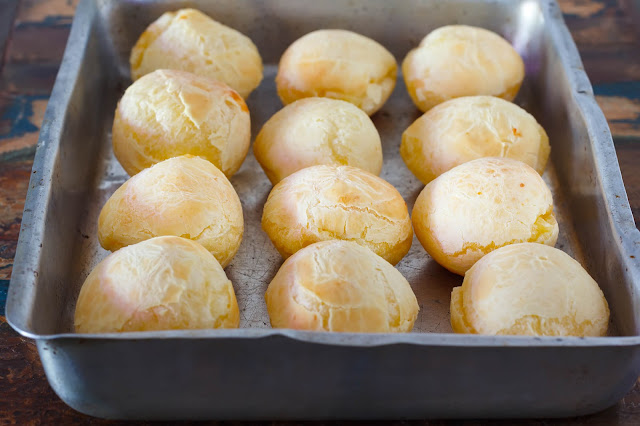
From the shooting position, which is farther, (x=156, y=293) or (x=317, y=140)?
(x=317, y=140)

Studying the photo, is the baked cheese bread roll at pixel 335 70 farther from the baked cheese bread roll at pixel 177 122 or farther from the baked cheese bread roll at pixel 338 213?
the baked cheese bread roll at pixel 338 213

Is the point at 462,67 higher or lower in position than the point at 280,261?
higher

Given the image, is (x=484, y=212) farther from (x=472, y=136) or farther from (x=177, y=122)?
(x=177, y=122)

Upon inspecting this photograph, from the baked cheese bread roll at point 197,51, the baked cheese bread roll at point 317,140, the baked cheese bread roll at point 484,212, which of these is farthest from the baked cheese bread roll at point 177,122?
the baked cheese bread roll at point 484,212

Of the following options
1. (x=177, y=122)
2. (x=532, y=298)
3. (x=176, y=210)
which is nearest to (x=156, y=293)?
(x=176, y=210)

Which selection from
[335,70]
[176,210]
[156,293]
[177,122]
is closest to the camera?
[156,293]

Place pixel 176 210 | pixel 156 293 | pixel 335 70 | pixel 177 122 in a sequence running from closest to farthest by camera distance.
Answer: pixel 156 293 < pixel 176 210 < pixel 177 122 < pixel 335 70

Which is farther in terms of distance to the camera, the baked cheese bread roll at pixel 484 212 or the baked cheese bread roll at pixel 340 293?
the baked cheese bread roll at pixel 484 212
